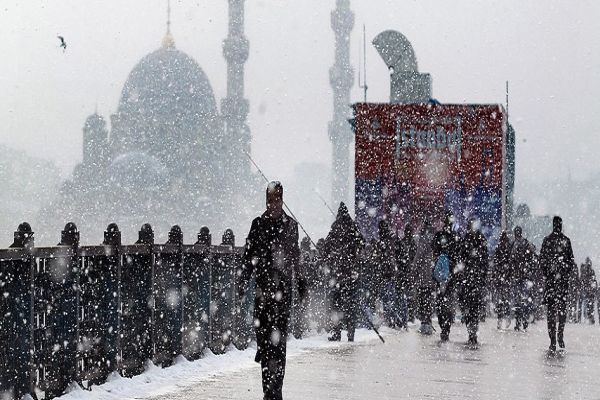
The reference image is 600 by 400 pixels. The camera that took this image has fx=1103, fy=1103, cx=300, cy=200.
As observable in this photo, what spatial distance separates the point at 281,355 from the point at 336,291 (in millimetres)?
7577

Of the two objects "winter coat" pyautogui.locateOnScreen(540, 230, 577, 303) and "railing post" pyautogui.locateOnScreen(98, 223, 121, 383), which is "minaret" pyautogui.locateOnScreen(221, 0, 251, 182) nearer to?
"winter coat" pyautogui.locateOnScreen(540, 230, 577, 303)

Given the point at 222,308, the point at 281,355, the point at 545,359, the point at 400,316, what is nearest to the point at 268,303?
the point at 281,355

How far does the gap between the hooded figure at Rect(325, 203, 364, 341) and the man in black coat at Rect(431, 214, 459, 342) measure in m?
1.40

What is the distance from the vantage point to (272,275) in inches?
331

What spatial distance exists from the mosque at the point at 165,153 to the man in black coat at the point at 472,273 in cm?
11964

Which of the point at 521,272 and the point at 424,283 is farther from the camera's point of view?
the point at 521,272

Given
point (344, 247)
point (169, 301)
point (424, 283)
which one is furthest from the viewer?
point (424, 283)

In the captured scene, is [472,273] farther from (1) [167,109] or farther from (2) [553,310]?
(1) [167,109]

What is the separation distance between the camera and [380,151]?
110ft

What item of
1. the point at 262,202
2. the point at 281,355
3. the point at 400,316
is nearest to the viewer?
the point at 281,355

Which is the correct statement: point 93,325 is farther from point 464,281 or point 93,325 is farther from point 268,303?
point 464,281

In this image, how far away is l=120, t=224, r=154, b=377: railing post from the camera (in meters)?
10.2

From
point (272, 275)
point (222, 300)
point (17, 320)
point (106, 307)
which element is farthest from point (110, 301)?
point (222, 300)

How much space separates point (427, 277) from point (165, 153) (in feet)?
452
